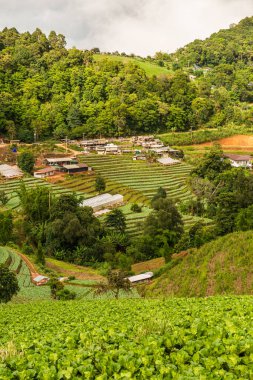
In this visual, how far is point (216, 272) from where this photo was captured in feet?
52.0

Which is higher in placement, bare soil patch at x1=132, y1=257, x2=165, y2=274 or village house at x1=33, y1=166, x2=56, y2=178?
village house at x1=33, y1=166, x2=56, y2=178

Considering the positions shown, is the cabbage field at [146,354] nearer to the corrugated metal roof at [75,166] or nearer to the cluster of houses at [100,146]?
the corrugated metal roof at [75,166]

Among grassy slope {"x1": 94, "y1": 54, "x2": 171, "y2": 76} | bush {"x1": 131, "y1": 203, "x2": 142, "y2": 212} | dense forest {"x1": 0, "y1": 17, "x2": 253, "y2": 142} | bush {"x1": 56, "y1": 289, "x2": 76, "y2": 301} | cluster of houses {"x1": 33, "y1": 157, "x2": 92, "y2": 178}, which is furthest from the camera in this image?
grassy slope {"x1": 94, "y1": 54, "x2": 171, "y2": 76}

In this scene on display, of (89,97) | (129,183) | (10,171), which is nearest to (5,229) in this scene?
(10,171)

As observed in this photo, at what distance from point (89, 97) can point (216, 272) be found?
5832 cm

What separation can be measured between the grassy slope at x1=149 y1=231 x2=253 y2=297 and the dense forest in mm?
45538

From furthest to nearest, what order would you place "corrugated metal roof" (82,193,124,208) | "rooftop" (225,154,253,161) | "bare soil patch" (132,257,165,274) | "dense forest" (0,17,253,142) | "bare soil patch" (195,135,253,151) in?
"bare soil patch" (195,135,253,151) → "dense forest" (0,17,253,142) → "rooftop" (225,154,253,161) → "corrugated metal roof" (82,193,124,208) → "bare soil patch" (132,257,165,274)

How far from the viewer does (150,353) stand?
441 cm

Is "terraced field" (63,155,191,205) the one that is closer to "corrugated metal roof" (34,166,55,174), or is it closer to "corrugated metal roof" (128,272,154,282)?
"corrugated metal roof" (34,166,55,174)

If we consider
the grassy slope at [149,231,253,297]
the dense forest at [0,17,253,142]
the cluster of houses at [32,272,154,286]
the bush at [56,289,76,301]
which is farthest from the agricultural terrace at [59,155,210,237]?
the grassy slope at [149,231,253,297]

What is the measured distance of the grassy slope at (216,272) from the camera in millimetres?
14757

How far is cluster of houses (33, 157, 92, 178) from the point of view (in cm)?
4494

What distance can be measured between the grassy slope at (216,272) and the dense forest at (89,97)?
45.5 meters

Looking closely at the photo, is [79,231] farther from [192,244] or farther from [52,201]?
[192,244]
